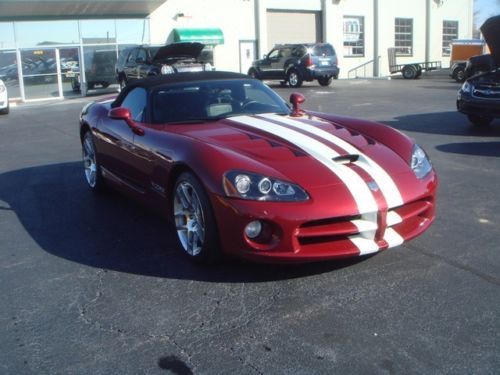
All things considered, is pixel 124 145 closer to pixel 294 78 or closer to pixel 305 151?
pixel 305 151

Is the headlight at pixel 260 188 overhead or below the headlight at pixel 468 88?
below

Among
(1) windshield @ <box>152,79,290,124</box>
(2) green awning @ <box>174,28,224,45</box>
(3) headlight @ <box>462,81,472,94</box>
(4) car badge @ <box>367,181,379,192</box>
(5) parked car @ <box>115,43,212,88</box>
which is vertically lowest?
(4) car badge @ <box>367,181,379,192</box>

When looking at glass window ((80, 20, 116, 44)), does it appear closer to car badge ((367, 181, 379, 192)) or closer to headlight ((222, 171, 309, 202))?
headlight ((222, 171, 309, 202))

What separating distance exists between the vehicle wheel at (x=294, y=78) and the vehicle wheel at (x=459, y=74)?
6.76 metres

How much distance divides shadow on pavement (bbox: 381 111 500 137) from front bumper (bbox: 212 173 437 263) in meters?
6.72

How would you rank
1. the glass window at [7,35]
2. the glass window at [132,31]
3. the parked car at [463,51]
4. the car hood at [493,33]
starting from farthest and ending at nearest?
the parked car at [463,51], the glass window at [132,31], the glass window at [7,35], the car hood at [493,33]

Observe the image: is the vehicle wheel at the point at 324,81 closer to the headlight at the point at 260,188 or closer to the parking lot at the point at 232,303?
the parking lot at the point at 232,303

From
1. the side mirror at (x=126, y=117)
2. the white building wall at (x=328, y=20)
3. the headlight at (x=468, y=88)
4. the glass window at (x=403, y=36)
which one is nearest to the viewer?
the side mirror at (x=126, y=117)

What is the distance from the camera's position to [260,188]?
3811 mm

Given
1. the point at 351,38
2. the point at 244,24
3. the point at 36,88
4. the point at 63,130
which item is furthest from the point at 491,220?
the point at 351,38

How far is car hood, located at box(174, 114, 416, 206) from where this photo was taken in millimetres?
3947

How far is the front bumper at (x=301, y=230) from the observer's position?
3699 millimetres

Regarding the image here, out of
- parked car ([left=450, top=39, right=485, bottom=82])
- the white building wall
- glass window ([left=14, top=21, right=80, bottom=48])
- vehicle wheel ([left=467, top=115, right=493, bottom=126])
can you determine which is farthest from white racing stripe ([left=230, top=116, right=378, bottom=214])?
parked car ([left=450, top=39, right=485, bottom=82])

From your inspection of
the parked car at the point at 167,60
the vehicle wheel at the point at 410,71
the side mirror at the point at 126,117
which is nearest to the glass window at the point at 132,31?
the parked car at the point at 167,60
